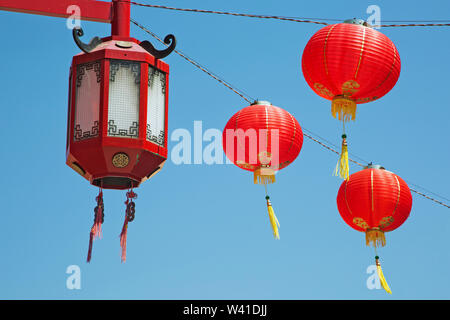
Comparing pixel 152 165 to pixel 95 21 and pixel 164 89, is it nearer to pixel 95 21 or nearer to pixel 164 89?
pixel 164 89

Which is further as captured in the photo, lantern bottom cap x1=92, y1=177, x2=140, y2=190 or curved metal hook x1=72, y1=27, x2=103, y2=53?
lantern bottom cap x1=92, y1=177, x2=140, y2=190

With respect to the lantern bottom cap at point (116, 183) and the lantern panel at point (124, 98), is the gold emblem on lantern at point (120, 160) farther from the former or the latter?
Answer: the lantern bottom cap at point (116, 183)

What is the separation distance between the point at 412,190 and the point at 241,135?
254 centimetres

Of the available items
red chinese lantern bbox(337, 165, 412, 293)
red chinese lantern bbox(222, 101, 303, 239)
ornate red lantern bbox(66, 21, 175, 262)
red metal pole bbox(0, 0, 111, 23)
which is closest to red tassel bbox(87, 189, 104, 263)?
ornate red lantern bbox(66, 21, 175, 262)

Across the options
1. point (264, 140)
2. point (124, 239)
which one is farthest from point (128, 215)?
point (264, 140)

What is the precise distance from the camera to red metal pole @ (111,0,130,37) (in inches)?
→ 243

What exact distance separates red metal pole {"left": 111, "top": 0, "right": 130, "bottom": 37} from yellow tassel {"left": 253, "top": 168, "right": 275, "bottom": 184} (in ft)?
7.75

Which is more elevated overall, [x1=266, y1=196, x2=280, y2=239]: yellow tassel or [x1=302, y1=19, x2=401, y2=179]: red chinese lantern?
[x1=302, y1=19, x2=401, y2=179]: red chinese lantern

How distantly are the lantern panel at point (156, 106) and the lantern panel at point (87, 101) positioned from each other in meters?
0.35

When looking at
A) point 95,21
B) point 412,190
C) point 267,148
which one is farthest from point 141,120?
point 412,190

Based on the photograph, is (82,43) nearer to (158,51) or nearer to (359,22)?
(158,51)

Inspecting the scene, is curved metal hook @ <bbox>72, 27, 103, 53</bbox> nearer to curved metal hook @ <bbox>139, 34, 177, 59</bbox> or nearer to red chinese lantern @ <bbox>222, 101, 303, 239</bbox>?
curved metal hook @ <bbox>139, 34, 177, 59</bbox>

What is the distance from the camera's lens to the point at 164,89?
614 centimetres

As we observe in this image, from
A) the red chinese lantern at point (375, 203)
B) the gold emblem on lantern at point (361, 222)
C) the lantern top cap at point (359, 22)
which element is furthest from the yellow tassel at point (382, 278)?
the lantern top cap at point (359, 22)
